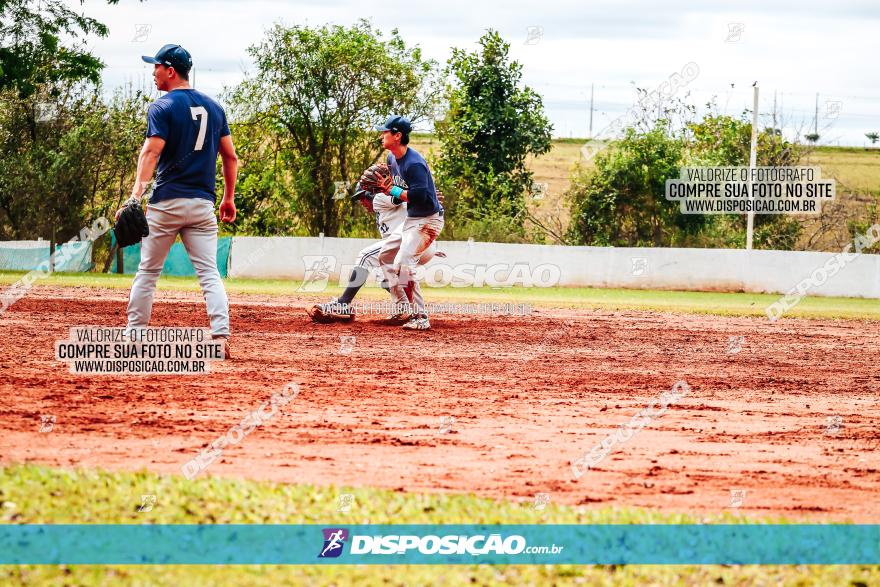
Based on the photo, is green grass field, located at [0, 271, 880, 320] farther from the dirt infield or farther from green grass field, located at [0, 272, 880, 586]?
green grass field, located at [0, 272, 880, 586]

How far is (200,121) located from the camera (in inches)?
349

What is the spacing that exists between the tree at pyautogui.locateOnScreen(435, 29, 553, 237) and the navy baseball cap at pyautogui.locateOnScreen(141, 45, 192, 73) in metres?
24.4

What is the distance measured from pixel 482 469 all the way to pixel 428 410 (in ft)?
6.05

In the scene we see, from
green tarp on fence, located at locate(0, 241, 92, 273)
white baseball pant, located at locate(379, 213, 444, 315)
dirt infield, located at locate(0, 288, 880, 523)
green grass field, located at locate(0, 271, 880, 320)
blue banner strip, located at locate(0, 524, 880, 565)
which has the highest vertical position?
white baseball pant, located at locate(379, 213, 444, 315)

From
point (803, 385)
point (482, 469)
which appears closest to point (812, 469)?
point (482, 469)

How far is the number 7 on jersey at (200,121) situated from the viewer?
8.86m

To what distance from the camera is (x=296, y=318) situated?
14.8m

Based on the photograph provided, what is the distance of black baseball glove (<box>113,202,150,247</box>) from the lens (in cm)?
892

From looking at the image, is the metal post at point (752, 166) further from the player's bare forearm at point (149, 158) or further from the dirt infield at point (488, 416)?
the player's bare forearm at point (149, 158)

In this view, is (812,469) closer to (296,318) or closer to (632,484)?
(632,484)

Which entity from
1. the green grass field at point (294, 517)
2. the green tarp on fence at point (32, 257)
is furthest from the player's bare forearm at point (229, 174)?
the green tarp on fence at point (32, 257)

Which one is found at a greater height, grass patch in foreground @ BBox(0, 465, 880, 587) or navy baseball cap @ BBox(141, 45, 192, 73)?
navy baseball cap @ BBox(141, 45, 192, 73)

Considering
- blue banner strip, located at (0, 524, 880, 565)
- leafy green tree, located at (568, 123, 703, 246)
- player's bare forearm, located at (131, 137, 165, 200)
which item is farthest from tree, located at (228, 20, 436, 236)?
blue banner strip, located at (0, 524, 880, 565)

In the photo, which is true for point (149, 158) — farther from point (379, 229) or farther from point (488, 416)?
point (379, 229)
